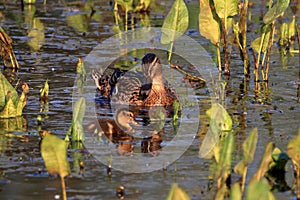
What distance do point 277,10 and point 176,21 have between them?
166cm

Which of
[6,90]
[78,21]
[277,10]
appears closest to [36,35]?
[78,21]

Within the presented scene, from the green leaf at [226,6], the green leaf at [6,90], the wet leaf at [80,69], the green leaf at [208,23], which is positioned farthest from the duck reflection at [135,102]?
the green leaf at [226,6]

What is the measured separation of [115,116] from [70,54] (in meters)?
3.44

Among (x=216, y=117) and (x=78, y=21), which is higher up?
(x=78, y=21)

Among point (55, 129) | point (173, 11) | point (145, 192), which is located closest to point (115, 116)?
point (55, 129)

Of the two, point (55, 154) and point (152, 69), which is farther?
point (152, 69)

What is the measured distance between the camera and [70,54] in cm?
1183

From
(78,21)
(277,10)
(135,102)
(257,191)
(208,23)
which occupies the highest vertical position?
(277,10)

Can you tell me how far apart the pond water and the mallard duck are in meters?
0.45

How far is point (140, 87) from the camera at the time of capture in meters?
9.74

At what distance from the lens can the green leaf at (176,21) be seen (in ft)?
32.8

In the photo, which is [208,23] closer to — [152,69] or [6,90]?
[152,69]

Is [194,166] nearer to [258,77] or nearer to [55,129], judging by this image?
[55,129]

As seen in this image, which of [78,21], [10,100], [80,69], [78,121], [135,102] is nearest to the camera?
[78,121]
